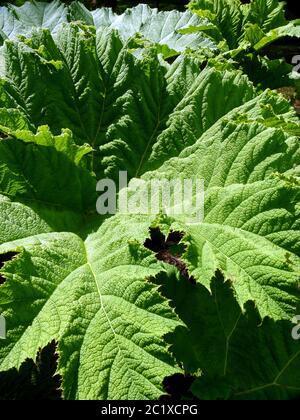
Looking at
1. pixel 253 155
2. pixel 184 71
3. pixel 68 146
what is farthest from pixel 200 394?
pixel 184 71

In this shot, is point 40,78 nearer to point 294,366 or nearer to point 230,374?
point 230,374

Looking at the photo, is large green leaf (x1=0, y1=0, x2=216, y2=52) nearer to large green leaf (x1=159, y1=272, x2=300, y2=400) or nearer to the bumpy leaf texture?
the bumpy leaf texture

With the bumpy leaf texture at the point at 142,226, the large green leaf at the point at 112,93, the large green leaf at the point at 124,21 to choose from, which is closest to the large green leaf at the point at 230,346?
the bumpy leaf texture at the point at 142,226

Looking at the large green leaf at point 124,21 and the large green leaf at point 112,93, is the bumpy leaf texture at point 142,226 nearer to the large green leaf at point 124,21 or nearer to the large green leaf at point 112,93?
the large green leaf at point 112,93

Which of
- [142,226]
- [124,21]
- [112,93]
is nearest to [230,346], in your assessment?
[142,226]

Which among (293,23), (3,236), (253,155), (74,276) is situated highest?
(293,23)

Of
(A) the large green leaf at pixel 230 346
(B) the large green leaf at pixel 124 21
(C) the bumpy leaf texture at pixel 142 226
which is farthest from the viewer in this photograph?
(B) the large green leaf at pixel 124 21

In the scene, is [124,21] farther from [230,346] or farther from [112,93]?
[230,346]

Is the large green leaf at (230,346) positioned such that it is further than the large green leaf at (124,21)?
No
